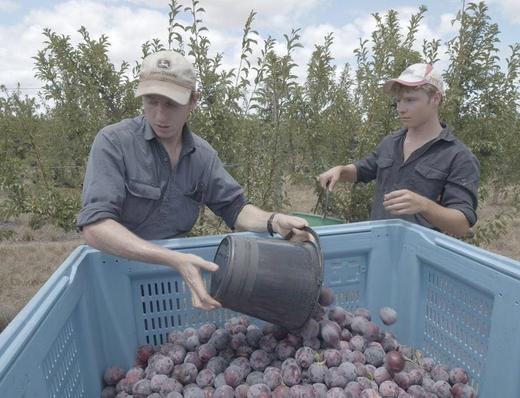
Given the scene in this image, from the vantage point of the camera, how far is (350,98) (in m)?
3.95

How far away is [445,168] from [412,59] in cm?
164

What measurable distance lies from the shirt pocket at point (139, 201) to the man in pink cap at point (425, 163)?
77 centimetres

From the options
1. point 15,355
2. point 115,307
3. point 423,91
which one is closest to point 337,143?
point 423,91

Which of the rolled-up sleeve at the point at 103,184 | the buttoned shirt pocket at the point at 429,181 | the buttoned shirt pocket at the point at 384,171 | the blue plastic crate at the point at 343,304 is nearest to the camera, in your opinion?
the blue plastic crate at the point at 343,304

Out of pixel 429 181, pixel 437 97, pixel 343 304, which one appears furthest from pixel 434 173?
pixel 343 304

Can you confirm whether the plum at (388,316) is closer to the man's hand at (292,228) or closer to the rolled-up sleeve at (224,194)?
the man's hand at (292,228)

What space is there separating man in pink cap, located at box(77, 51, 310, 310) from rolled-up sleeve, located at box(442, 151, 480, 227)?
0.80 m

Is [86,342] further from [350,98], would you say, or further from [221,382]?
→ [350,98]

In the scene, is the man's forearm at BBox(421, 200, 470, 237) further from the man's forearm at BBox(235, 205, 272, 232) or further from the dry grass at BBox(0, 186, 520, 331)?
the dry grass at BBox(0, 186, 520, 331)

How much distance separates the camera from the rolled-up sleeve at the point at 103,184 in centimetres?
132

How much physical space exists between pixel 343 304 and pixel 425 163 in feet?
2.61

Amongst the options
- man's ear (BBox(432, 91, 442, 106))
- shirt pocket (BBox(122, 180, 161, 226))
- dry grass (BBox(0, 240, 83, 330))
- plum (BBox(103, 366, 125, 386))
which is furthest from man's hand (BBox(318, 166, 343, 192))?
dry grass (BBox(0, 240, 83, 330))

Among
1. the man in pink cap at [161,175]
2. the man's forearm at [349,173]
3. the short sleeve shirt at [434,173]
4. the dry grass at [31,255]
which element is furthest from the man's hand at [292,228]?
the dry grass at [31,255]

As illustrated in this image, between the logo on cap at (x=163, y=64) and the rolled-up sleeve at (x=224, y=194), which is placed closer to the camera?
the logo on cap at (x=163, y=64)
